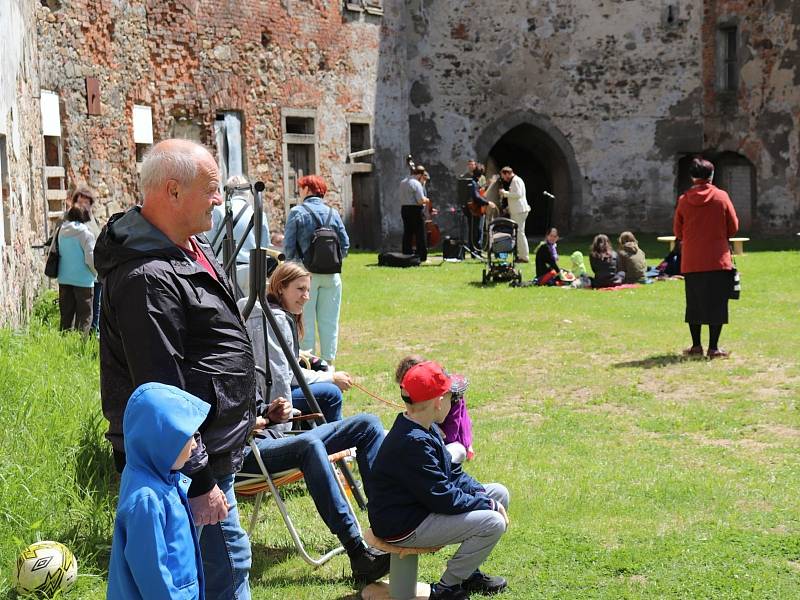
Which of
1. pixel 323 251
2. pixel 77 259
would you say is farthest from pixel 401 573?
pixel 77 259

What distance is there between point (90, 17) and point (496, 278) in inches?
270

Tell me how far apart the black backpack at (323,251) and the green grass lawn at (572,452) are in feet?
3.57

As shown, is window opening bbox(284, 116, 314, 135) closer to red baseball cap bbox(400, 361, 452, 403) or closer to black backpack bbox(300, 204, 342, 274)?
black backpack bbox(300, 204, 342, 274)

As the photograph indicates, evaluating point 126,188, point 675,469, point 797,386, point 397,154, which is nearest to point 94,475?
point 675,469

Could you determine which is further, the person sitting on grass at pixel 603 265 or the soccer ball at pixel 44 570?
the person sitting on grass at pixel 603 265

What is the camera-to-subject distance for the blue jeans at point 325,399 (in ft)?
21.0

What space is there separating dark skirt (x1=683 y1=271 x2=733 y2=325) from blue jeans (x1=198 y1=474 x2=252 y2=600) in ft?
23.7

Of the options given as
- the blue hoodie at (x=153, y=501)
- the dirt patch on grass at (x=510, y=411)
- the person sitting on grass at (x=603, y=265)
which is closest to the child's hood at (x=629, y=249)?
the person sitting on grass at (x=603, y=265)

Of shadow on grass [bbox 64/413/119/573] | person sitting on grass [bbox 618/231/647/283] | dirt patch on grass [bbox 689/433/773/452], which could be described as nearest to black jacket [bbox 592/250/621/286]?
person sitting on grass [bbox 618/231/647/283]

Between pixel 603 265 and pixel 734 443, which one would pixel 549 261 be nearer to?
pixel 603 265

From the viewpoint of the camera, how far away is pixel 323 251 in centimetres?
900

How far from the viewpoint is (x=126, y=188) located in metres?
16.6

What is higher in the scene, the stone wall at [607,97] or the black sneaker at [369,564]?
the stone wall at [607,97]

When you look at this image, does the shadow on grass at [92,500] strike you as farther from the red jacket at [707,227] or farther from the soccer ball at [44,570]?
the red jacket at [707,227]
